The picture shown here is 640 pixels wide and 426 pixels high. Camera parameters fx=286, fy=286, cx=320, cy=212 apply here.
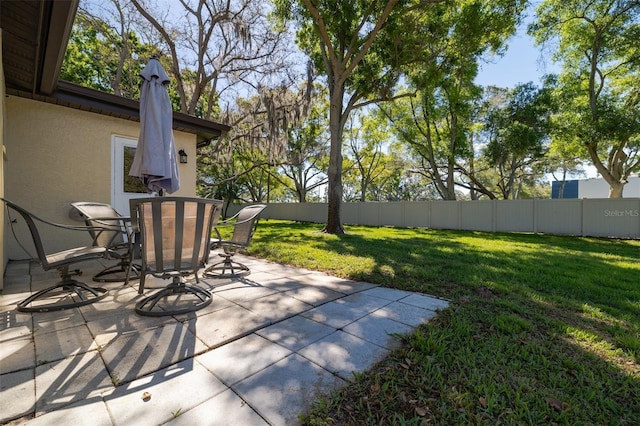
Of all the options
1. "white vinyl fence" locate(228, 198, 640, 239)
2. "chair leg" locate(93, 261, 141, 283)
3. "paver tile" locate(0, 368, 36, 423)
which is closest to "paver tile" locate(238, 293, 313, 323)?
"paver tile" locate(0, 368, 36, 423)

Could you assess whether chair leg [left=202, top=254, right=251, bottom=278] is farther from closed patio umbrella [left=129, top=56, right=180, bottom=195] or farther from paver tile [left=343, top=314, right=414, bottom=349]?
paver tile [left=343, top=314, right=414, bottom=349]

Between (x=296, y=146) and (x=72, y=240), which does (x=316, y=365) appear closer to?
(x=72, y=240)

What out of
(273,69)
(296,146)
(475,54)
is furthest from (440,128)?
(273,69)

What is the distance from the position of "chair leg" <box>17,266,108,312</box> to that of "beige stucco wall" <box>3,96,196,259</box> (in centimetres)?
257

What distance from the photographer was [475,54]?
1029 cm

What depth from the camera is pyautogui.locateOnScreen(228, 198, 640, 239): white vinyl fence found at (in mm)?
9633

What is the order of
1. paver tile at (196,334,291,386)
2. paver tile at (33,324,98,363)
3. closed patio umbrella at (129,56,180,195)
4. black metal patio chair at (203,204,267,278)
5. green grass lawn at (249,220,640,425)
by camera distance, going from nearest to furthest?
green grass lawn at (249,220,640,425) → paver tile at (196,334,291,386) → paver tile at (33,324,98,363) → closed patio umbrella at (129,56,180,195) → black metal patio chair at (203,204,267,278)

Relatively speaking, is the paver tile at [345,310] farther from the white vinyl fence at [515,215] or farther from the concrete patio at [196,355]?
the white vinyl fence at [515,215]

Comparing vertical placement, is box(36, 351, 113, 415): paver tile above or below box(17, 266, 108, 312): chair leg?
below

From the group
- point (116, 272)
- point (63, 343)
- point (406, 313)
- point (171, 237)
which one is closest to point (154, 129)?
point (171, 237)

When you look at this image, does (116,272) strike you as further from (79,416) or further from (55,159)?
(79,416)

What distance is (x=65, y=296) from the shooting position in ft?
9.25

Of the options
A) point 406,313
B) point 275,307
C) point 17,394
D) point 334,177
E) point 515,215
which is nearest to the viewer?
point 17,394

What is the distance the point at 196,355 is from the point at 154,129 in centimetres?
249
